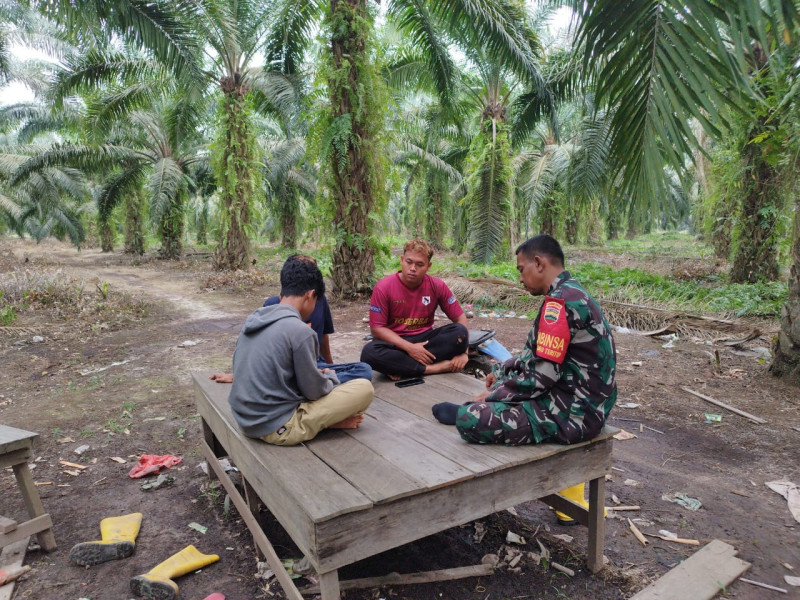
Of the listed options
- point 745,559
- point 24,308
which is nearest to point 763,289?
point 745,559

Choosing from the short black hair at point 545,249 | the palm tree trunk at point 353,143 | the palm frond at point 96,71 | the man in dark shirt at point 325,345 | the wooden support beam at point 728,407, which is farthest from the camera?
the palm frond at point 96,71

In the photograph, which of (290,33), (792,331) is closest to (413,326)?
(792,331)

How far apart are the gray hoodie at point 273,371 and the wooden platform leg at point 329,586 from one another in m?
0.80

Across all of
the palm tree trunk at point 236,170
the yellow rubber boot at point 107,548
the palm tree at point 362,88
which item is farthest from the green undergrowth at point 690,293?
the yellow rubber boot at point 107,548

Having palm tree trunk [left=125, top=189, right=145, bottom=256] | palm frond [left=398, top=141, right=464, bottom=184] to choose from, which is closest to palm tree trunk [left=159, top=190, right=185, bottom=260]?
palm tree trunk [left=125, top=189, right=145, bottom=256]

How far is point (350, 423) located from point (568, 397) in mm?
1100

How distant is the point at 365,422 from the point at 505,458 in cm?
87

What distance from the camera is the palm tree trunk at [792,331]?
192 inches

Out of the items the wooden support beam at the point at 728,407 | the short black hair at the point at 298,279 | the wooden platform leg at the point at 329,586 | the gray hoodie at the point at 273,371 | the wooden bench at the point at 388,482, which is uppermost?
the short black hair at the point at 298,279

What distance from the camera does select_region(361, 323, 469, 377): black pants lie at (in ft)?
12.8

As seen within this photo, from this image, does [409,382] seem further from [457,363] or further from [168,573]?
[168,573]

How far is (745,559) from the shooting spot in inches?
107

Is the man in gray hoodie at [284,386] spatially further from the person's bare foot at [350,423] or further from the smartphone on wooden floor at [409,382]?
the smartphone on wooden floor at [409,382]

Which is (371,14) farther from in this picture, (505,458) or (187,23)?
(505,458)
